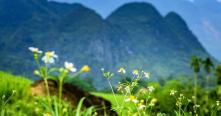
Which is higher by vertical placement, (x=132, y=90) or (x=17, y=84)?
(x=17, y=84)

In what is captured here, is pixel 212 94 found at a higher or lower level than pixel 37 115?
higher

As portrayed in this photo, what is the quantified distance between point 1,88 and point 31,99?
1935mm

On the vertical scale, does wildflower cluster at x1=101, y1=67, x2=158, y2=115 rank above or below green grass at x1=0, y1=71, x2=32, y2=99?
below

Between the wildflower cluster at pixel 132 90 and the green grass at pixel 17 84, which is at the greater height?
the green grass at pixel 17 84

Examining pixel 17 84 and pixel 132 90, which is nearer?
pixel 132 90

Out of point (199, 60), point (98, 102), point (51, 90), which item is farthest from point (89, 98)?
point (199, 60)

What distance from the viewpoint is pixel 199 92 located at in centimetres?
12169

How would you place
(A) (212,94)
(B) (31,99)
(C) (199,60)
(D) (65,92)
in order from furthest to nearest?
1. (C) (199,60)
2. (A) (212,94)
3. (D) (65,92)
4. (B) (31,99)

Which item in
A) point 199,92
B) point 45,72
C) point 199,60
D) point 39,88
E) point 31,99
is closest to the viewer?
point 45,72

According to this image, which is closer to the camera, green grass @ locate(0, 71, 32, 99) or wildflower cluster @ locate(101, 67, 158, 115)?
wildflower cluster @ locate(101, 67, 158, 115)

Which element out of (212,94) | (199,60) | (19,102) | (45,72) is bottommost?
(45,72)

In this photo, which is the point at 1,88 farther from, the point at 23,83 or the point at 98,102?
the point at 98,102

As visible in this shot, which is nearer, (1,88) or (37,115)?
(1,88)

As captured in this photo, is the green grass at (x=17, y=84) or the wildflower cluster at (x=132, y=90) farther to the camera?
the green grass at (x=17, y=84)
